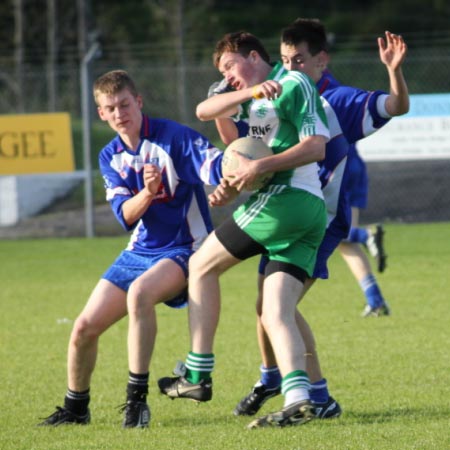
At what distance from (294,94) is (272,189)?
1.49ft

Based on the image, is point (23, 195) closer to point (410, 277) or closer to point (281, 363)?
point (410, 277)

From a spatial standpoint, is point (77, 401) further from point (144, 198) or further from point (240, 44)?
point (240, 44)

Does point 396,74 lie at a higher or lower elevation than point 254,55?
lower

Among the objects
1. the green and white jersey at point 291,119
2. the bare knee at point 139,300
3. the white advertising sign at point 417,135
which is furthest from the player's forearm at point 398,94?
the white advertising sign at point 417,135

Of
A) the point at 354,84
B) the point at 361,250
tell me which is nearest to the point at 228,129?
the point at 361,250

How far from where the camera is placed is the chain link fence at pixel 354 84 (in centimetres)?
1909

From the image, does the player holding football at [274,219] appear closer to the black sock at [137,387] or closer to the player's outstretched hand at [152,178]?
the black sock at [137,387]

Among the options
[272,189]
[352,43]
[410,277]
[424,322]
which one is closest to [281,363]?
[272,189]

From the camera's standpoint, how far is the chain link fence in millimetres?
19094

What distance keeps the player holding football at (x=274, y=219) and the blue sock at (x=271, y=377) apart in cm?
60

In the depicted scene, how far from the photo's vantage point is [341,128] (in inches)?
236

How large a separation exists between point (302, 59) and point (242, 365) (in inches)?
93.3

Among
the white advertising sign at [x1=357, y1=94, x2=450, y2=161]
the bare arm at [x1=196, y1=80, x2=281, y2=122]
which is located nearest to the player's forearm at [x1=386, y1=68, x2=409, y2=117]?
the bare arm at [x1=196, y1=80, x2=281, y2=122]

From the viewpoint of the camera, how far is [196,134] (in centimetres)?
596
